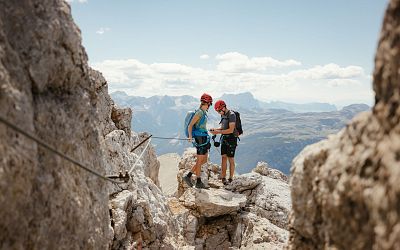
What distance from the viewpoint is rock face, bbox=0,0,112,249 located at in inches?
221

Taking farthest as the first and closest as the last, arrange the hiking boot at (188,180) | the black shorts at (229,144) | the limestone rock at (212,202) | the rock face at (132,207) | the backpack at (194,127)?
the hiking boot at (188,180), the black shorts at (229,144), the limestone rock at (212,202), the backpack at (194,127), the rock face at (132,207)

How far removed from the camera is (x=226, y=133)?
59.1 ft

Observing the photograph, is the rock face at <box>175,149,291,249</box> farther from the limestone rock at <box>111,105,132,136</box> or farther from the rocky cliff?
the rocky cliff

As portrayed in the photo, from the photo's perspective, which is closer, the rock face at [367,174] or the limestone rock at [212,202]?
the rock face at [367,174]

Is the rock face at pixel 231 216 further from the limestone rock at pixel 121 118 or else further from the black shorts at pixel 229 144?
the limestone rock at pixel 121 118

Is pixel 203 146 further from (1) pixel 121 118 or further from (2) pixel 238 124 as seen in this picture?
(1) pixel 121 118

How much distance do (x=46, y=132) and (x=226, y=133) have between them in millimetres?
12238

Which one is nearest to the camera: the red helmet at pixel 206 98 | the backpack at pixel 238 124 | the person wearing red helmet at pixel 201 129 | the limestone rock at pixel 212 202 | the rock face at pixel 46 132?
the rock face at pixel 46 132

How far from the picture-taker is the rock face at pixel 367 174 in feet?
13.9

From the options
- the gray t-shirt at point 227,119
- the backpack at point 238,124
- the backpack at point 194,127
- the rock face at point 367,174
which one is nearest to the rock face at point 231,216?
the backpack at point 194,127

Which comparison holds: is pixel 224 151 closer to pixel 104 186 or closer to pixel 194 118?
pixel 194 118

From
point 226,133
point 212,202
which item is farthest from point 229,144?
point 212,202

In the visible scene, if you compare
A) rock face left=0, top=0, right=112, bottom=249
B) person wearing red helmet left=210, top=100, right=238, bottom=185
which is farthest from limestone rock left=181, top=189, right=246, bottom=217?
rock face left=0, top=0, right=112, bottom=249

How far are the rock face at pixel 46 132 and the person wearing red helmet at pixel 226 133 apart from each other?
1033cm
